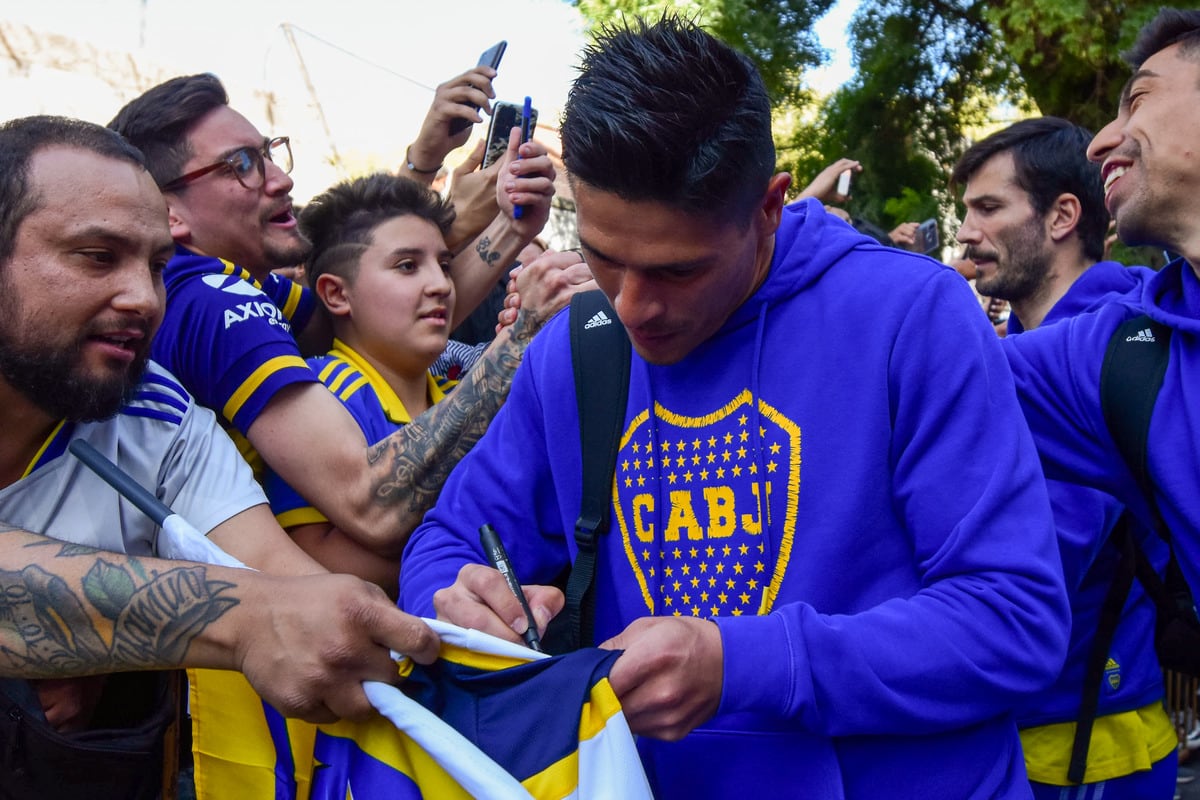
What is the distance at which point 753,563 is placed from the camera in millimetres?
1811

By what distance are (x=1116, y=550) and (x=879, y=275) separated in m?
1.59

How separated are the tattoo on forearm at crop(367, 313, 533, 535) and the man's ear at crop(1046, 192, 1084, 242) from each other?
2.54 meters

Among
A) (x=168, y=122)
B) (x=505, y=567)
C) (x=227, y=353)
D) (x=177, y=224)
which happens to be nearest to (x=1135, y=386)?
(x=505, y=567)

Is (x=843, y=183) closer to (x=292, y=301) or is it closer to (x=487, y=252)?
(x=487, y=252)

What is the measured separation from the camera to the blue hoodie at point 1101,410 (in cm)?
234

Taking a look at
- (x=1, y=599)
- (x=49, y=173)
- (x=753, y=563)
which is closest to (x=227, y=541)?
(x=1, y=599)

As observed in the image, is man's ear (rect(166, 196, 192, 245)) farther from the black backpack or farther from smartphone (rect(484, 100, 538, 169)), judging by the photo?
the black backpack

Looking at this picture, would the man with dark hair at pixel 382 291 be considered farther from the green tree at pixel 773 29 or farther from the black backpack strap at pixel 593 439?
the green tree at pixel 773 29

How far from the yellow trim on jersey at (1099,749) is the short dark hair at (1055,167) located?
2042mm

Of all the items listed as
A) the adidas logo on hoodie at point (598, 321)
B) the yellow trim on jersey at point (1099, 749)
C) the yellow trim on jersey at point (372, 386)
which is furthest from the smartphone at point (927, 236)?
the adidas logo on hoodie at point (598, 321)

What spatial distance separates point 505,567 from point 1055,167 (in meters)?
3.38

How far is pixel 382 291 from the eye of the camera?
3.41m

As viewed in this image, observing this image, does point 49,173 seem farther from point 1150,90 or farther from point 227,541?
point 1150,90

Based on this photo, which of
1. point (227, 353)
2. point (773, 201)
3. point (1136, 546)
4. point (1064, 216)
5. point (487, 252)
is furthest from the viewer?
point (1064, 216)
